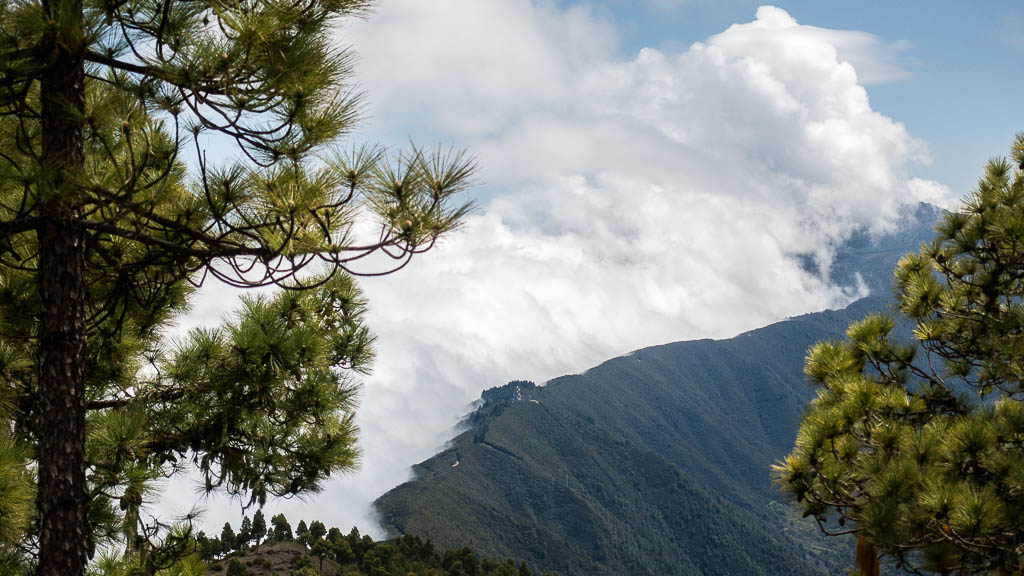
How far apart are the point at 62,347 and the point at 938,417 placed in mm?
6133

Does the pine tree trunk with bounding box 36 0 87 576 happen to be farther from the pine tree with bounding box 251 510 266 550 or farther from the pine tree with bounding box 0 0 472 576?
the pine tree with bounding box 251 510 266 550

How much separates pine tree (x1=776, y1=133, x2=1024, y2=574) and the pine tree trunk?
4693 millimetres

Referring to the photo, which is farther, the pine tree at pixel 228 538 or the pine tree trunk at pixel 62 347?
the pine tree at pixel 228 538

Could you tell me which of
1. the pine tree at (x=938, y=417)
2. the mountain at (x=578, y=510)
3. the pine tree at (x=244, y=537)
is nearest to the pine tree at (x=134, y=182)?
the pine tree at (x=938, y=417)

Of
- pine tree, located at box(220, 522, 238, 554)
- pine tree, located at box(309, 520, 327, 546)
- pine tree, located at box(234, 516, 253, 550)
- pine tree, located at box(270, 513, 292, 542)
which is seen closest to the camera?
pine tree, located at box(220, 522, 238, 554)

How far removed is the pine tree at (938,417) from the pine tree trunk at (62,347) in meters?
4.69

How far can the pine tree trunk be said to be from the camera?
3.27 metres

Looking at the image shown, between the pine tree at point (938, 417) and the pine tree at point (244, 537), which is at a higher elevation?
the pine tree at point (244, 537)

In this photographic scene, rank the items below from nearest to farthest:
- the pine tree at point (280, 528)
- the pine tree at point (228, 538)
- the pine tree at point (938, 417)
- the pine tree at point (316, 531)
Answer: the pine tree at point (938, 417) < the pine tree at point (228, 538) < the pine tree at point (280, 528) < the pine tree at point (316, 531)

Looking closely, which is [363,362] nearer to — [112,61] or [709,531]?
[112,61]

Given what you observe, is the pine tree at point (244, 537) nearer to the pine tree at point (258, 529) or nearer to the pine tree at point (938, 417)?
the pine tree at point (258, 529)

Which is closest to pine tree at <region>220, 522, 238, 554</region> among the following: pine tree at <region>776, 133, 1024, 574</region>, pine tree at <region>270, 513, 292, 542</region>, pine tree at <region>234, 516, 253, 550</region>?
pine tree at <region>234, 516, 253, 550</region>


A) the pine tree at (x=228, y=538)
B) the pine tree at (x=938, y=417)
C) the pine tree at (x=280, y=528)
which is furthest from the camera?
the pine tree at (x=280, y=528)

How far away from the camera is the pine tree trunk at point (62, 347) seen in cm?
327
